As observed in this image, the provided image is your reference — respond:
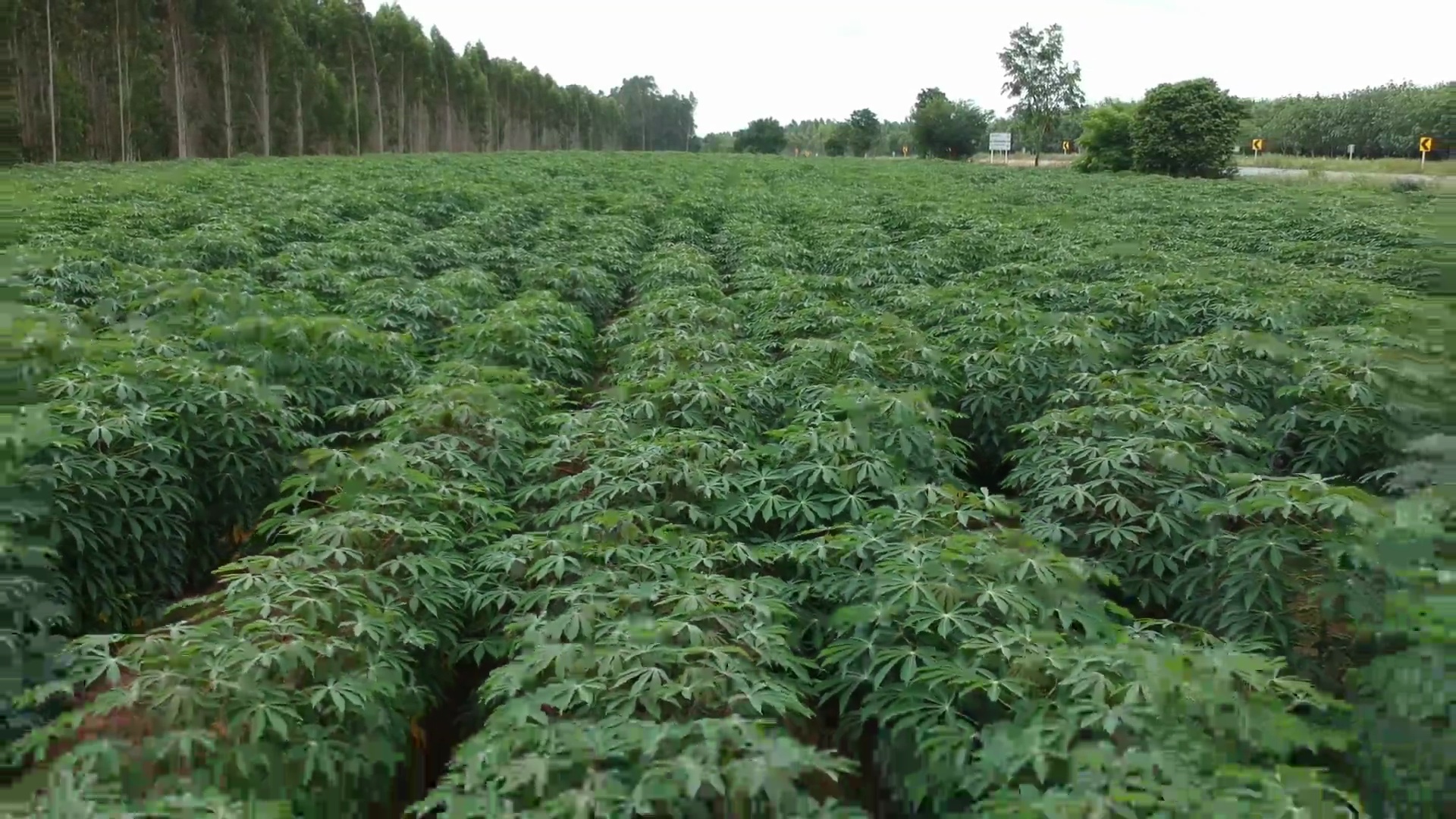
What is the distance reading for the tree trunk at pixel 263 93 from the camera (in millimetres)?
43000

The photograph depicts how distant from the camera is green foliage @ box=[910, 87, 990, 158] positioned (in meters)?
65.4

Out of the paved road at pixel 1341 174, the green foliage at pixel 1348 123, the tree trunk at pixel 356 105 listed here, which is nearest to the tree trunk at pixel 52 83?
the tree trunk at pixel 356 105

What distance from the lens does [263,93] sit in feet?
142

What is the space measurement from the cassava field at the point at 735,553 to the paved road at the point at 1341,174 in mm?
21659

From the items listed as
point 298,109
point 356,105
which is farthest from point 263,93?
point 356,105

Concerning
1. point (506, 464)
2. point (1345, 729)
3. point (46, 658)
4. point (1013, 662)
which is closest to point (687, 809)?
point (1013, 662)

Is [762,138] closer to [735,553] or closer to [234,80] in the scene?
[234,80]

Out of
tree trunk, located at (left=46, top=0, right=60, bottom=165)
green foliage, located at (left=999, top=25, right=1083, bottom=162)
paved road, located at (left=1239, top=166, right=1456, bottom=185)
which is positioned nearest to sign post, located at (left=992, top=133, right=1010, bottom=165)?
green foliage, located at (left=999, top=25, right=1083, bottom=162)

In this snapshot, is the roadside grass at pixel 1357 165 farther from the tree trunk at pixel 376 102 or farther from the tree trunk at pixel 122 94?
the tree trunk at pixel 376 102

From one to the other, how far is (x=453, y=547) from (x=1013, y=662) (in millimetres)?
2483

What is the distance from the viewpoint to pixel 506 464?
16.3ft

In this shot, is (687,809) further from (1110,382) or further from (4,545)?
(1110,382)

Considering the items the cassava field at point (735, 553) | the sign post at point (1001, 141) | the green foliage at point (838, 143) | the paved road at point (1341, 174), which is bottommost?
the cassava field at point (735, 553)

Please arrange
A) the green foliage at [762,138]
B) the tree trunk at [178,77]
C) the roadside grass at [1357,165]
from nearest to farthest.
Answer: the roadside grass at [1357,165] < the tree trunk at [178,77] < the green foliage at [762,138]
